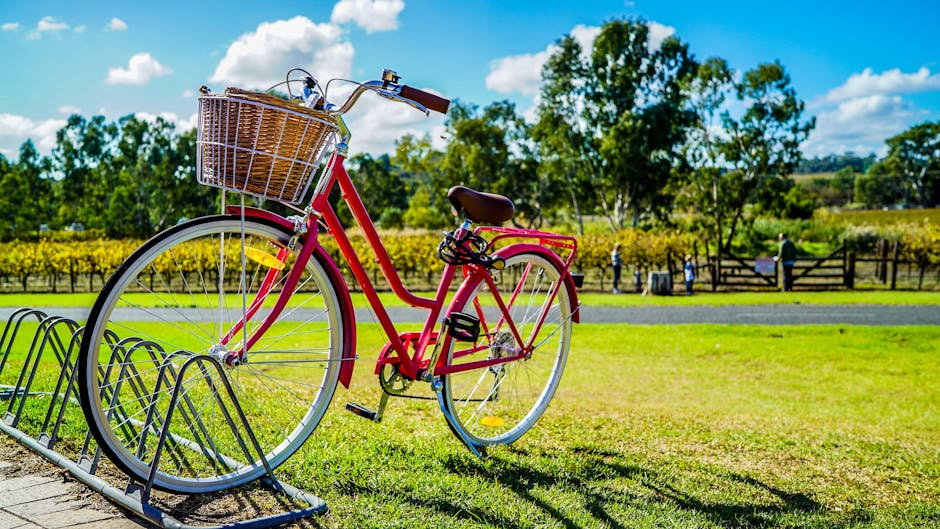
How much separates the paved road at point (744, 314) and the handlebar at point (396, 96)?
11.2m

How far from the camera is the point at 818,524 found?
11.3 feet

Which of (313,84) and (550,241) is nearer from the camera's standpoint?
(313,84)

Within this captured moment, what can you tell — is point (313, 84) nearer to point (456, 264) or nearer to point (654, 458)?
point (456, 264)

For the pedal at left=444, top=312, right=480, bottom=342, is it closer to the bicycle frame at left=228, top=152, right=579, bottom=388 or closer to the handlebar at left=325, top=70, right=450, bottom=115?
the bicycle frame at left=228, top=152, right=579, bottom=388

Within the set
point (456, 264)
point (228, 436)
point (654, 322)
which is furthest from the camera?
point (654, 322)

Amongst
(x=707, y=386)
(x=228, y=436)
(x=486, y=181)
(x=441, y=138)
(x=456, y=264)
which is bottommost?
(x=707, y=386)

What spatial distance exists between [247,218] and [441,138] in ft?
4.02

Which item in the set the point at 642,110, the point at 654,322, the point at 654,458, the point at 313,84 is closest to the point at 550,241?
the point at 654,458

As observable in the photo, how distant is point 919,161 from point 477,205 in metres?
104

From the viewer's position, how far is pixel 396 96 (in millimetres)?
3447

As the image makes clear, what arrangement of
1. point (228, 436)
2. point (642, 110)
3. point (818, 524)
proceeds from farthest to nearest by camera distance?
point (642, 110) → point (228, 436) → point (818, 524)

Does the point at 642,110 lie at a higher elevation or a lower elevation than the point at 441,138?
higher

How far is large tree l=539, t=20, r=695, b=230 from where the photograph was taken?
1361 inches

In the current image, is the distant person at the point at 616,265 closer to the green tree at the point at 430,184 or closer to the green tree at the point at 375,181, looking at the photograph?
the green tree at the point at 430,184
